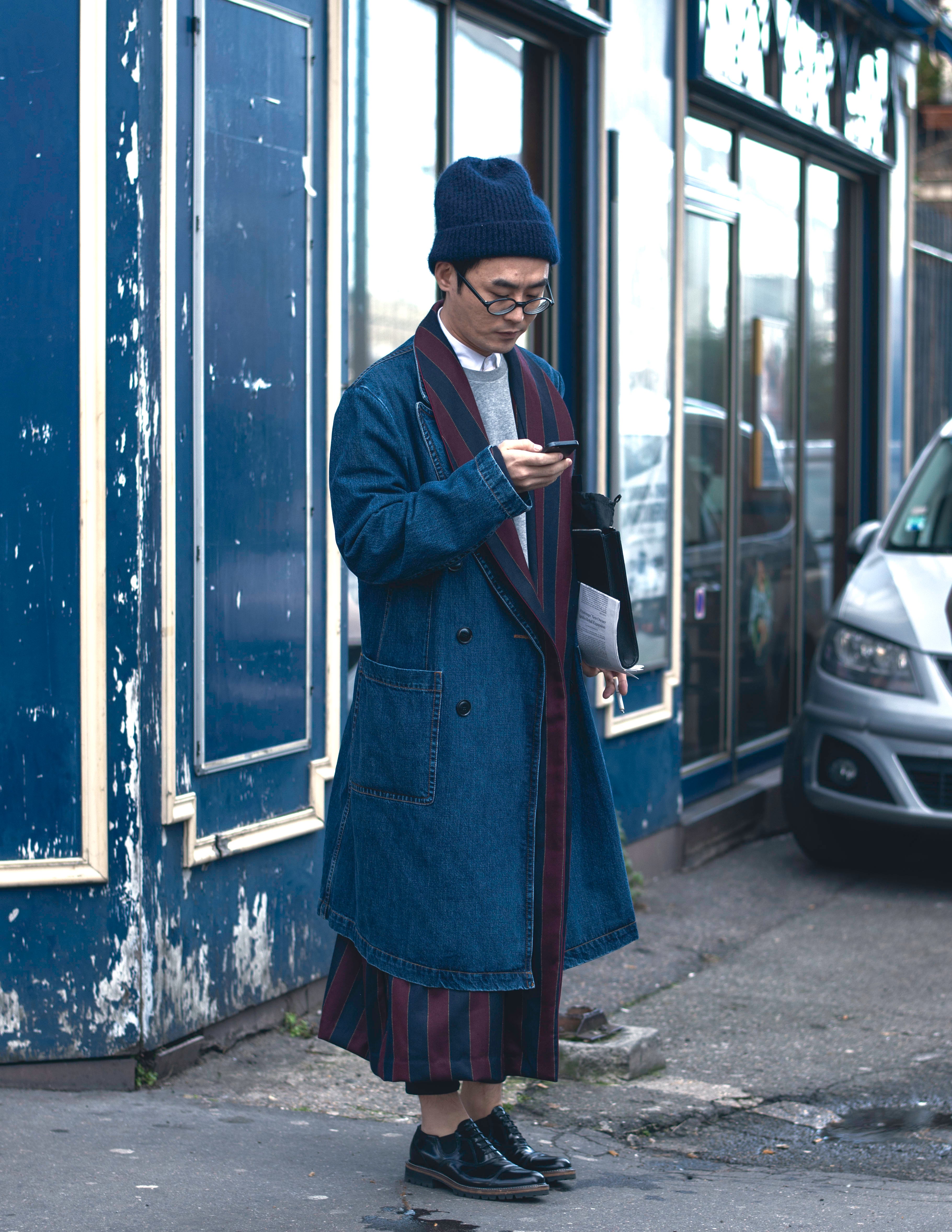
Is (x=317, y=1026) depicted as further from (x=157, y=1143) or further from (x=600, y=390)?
(x=600, y=390)

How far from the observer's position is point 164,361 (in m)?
3.98

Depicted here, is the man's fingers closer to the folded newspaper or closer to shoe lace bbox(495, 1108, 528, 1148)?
the folded newspaper

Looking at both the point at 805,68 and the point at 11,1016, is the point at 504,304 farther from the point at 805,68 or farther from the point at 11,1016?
the point at 805,68

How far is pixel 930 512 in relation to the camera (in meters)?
7.06

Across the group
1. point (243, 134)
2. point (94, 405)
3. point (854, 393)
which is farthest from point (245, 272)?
point (854, 393)

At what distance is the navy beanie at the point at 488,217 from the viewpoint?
303cm

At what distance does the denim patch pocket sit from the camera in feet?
10.1

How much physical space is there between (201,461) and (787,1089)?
2.24 metres

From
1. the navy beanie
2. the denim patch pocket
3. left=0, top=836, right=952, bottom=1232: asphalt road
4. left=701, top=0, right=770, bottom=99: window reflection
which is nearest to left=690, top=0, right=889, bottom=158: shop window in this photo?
left=701, top=0, right=770, bottom=99: window reflection

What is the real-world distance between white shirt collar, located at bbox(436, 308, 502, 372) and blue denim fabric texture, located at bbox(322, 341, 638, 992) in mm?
89

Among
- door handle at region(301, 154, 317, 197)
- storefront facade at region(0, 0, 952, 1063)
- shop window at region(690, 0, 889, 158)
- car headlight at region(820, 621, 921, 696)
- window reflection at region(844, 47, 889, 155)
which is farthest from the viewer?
window reflection at region(844, 47, 889, 155)

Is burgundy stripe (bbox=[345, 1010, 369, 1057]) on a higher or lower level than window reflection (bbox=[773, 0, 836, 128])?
lower

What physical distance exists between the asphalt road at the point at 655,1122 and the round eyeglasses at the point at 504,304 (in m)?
1.70

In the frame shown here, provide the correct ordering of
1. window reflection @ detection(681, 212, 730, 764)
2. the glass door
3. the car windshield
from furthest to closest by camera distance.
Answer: the glass door < window reflection @ detection(681, 212, 730, 764) < the car windshield
